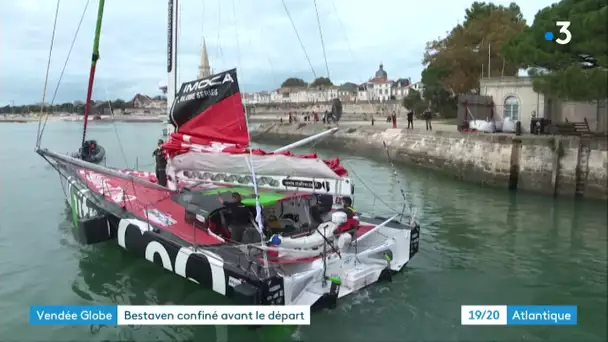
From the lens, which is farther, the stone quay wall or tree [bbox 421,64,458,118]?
the stone quay wall

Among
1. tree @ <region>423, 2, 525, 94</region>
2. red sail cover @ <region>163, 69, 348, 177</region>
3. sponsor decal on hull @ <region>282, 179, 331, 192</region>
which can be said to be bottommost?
sponsor decal on hull @ <region>282, 179, 331, 192</region>

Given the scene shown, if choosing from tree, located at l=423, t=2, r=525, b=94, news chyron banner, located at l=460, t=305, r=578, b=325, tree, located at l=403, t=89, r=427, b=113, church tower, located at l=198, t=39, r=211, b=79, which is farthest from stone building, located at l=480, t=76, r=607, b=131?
tree, located at l=403, t=89, r=427, b=113

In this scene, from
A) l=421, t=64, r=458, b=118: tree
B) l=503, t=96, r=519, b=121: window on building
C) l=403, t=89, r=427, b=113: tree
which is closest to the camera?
l=503, t=96, r=519, b=121: window on building

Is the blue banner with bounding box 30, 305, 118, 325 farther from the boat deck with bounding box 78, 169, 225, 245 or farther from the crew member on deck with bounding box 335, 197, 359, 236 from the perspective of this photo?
the crew member on deck with bounding box 335, 197, 359, 236

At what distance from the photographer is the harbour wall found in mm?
11086

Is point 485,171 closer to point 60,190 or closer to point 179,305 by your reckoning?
point 179,305

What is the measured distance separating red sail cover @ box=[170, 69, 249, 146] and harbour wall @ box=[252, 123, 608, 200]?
3.79 metres

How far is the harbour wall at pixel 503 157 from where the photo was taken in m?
11.1

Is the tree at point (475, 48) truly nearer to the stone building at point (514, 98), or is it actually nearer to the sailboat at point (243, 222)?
the stone building at point (514, 98)

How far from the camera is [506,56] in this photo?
783 inches

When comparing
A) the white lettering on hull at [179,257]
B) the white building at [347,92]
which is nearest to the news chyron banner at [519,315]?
the white lettering on hull at [179,257]

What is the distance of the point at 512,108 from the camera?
26109mm

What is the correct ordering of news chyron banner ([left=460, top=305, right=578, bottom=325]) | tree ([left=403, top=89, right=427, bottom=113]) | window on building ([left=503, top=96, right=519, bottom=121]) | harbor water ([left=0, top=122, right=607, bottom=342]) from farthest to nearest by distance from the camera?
tree ([left=403, top=89, right=427, bottom=113]) → window on building ([left=503, top=96, right=519, bottom=121]) → harbor water ([left=0, top=122, right=607, bottom=342]) → news chyron banner ([left=460, top=305, right=578, bottom=325])

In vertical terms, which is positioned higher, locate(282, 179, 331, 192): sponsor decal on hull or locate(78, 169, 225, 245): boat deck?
locate(282, 179, 331, 192): sponsor decal on hull
